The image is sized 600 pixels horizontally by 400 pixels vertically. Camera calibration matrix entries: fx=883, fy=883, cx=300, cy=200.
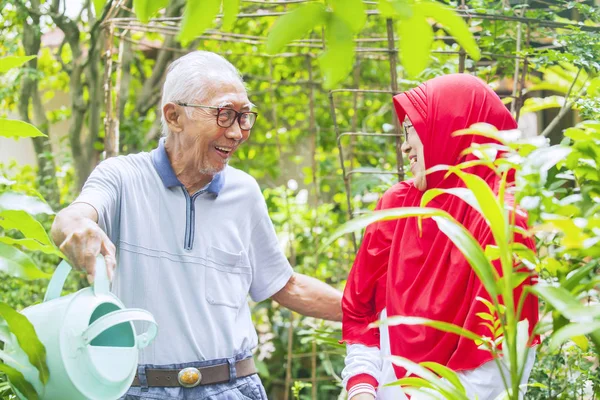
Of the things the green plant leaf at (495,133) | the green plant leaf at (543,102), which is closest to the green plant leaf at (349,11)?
the green plant leaf at (495,133)

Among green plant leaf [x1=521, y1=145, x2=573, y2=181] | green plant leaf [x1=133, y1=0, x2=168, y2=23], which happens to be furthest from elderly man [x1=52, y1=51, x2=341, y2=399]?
green plant leaf [x1=521, y1=145, x2=573, y2=181]

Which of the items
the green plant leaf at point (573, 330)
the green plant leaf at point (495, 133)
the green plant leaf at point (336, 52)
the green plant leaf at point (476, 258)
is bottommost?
the green plant leaf at point (573, 330)

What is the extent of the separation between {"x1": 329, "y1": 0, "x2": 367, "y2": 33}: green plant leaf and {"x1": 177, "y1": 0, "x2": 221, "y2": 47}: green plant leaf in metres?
0.17

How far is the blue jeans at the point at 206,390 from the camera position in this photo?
238 cm

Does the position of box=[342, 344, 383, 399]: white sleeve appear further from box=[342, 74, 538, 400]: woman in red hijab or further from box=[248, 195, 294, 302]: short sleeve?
box=[248, 195, 294, 302]: short sleeve

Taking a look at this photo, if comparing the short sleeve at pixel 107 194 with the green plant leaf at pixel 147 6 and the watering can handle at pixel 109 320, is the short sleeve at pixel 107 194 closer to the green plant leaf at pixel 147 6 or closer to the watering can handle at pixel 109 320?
the watering can handle at pixel 109 320

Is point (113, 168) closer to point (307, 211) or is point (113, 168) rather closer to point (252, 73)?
point (307, 211)

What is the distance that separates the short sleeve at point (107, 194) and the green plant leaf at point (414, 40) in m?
1.25

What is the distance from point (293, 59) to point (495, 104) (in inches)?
169

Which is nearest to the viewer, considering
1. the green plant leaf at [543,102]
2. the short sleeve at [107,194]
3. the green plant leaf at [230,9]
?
the green plant leaf at [230,9]

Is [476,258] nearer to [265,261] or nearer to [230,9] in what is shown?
[230,9]

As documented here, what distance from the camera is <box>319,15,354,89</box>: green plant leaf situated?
128 centimetres

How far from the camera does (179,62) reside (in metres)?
2.71

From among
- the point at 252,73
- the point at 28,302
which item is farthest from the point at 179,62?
the point at 252,73
